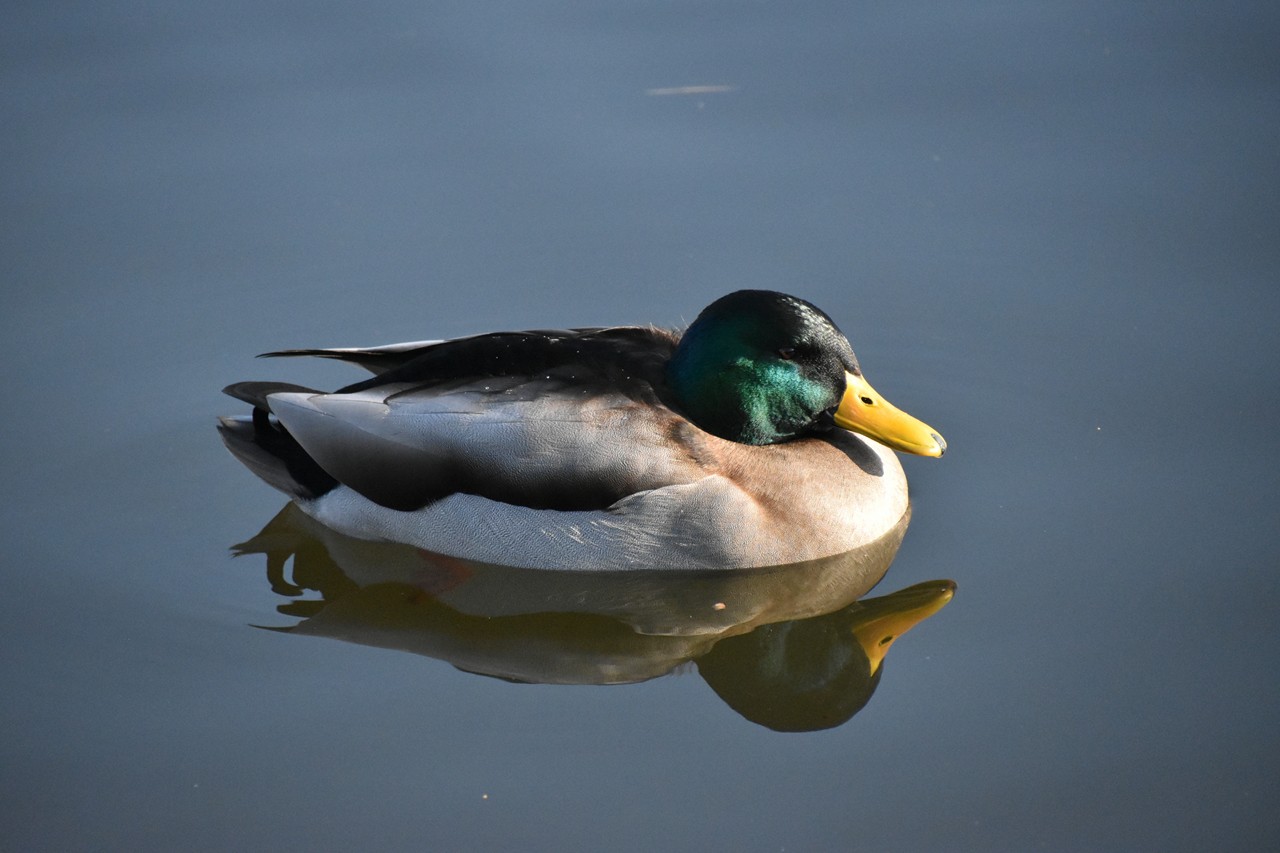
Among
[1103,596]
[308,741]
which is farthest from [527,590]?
[1103,596]

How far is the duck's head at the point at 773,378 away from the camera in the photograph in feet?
20.3

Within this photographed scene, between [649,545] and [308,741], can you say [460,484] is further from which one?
[308,741]

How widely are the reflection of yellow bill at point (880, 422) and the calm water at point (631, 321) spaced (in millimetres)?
457

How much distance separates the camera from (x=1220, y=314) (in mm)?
7375

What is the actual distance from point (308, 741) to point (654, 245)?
139 inches

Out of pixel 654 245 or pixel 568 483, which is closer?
pixel 568 483

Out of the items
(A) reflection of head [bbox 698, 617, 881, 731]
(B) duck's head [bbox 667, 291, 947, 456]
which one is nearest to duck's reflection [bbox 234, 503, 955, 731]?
A: (A) reflection of head [bbox 698, 617, 881, 731]

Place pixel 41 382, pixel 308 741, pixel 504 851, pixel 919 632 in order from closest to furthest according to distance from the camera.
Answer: pixel 504 851 → pixel 308 741 → pixel 919 632 → pixel 41 382

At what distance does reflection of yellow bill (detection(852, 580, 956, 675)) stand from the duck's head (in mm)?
576

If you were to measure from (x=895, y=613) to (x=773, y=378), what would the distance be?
1.08 meters

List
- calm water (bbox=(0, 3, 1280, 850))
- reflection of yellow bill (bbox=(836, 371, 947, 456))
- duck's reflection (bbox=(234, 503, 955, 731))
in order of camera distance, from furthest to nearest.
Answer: reflection of yellow bill (bbox=(836, 371, 947, 456)) < duck's reflection (bbox=(234, 503, 955, 731)) < calm water (bbox=(0, 3, 1280, 850))

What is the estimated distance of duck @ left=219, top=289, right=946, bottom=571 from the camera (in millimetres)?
6086

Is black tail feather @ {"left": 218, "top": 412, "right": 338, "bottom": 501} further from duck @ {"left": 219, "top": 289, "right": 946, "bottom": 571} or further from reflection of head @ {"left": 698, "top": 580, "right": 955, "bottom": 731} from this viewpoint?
reflection of head @ {"left": 698, "top": 580, "right": 955, "bottom": 731}

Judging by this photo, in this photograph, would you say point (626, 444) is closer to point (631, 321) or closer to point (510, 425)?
point (510, 425)
